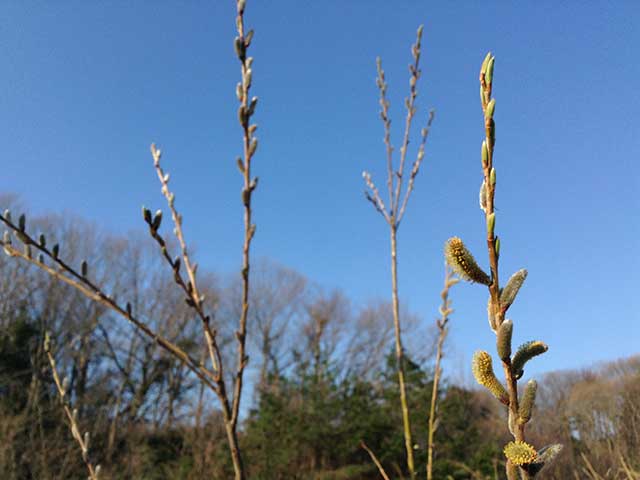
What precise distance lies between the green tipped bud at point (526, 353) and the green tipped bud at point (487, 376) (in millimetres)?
20

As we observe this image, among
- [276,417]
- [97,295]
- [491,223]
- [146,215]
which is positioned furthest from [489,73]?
[276,417]

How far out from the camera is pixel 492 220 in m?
0.46

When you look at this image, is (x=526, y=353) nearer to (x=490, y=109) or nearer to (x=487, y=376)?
(x=487, y=376)

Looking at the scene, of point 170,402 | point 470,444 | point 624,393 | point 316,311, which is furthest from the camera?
point 316,311

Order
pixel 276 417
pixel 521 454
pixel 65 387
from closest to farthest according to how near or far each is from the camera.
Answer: pixel 521 454
pixel 65 387
pixel 276 417

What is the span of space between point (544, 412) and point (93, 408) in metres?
15.4

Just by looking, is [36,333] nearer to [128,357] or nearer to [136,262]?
[128,357]

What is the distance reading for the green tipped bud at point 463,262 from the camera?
1.56ft

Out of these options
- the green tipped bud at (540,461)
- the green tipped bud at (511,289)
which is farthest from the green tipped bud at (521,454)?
the green tipped bud at (511,289)

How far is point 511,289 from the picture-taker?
0.46m

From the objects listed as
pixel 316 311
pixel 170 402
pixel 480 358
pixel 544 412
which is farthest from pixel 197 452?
pixel 316 311

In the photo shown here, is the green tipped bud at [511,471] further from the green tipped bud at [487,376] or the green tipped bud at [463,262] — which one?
the green tipped bud at [463,262]

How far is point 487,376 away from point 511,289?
3.3 inches

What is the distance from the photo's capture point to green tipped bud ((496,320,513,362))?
0.43 metres
